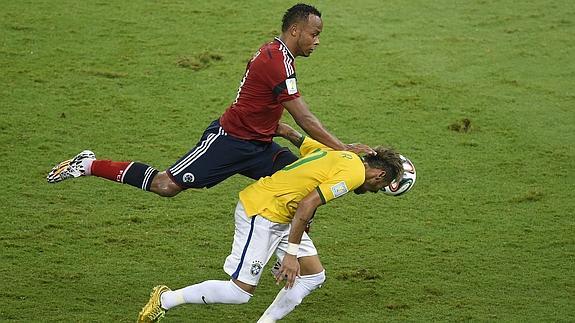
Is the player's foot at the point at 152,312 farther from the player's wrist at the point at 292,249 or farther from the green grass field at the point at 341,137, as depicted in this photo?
the player's wrist at the point at 292,249

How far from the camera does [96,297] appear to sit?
26.5 feet

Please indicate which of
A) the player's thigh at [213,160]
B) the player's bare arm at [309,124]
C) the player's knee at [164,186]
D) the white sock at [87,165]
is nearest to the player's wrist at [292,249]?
the player's bare arm at [309,124]

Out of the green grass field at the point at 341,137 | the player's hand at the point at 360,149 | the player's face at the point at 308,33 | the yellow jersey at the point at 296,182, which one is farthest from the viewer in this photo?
the green grass field at the point at 341,137

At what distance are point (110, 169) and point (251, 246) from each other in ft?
4.81

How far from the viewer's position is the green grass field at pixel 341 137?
27.4 feet

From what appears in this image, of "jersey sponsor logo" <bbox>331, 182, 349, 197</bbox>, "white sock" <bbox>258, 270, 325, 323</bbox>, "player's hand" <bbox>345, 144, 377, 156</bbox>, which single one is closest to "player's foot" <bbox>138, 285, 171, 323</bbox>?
"white sock" <bbox>258, 270, 325, 323</bbox>

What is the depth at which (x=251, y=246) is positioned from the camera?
24.1ft

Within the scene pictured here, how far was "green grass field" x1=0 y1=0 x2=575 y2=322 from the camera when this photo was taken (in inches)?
329

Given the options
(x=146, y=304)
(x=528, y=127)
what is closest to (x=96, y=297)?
(x=146, y=304)

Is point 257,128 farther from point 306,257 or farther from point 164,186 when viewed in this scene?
point 306,257

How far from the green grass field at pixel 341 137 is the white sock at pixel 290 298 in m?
0.38

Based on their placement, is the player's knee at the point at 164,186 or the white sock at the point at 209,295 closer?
the white sock at the point at 209,295

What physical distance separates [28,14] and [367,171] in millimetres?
7828

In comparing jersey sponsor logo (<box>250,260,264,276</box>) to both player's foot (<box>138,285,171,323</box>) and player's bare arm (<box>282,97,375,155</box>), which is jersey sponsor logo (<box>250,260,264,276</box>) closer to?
player's foot (<box>138,285,171,323</box>)
